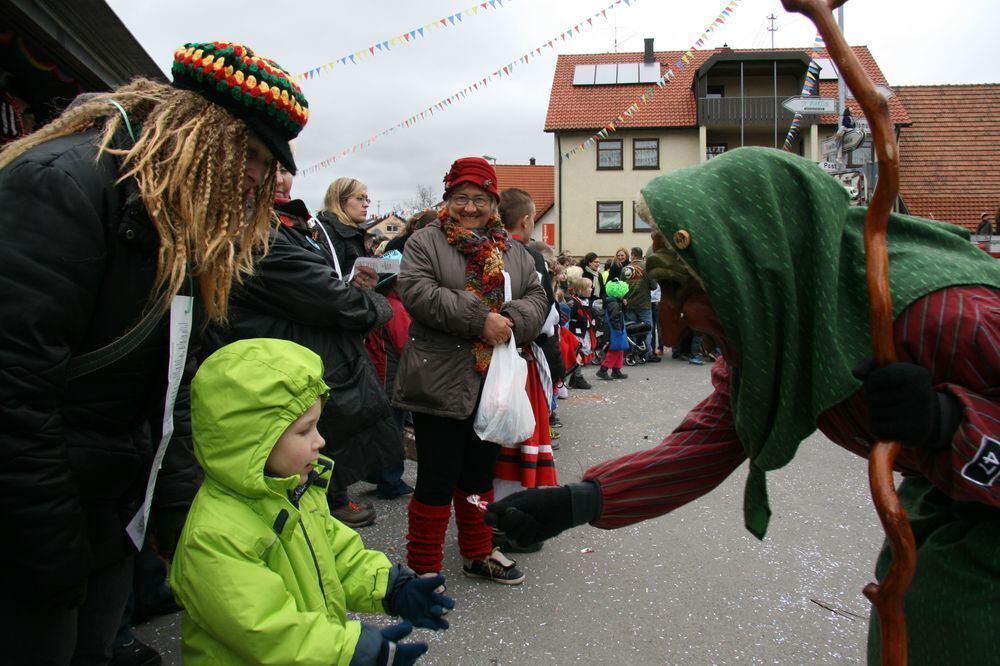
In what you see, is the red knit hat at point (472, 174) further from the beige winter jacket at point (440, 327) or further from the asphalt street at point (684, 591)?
the asphalt street at point (684, 591)

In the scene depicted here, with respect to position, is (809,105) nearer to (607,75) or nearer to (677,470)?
(677,470)

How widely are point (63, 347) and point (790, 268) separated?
134cm

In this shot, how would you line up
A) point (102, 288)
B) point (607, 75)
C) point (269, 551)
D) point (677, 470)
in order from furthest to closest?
point (607, 75) < point (677, 470) < point (269, 551) < point (102, 288)

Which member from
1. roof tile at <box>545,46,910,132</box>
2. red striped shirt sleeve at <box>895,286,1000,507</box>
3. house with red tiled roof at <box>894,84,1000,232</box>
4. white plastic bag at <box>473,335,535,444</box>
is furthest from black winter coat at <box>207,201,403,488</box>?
house with red tiled roof at <box>894,84,1000,232</box>

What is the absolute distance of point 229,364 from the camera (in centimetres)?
167

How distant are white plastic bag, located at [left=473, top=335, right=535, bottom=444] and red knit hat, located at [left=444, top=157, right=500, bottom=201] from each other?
2.40 feet

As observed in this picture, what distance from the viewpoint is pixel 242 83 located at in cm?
151

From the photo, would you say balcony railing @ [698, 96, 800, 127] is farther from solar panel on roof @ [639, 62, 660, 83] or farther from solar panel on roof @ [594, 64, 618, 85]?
solar panel on roof @ [594, 64, 618, 85]

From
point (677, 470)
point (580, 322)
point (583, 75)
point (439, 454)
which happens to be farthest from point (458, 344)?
point (583, 75)

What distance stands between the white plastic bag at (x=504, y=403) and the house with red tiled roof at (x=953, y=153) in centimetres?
2494

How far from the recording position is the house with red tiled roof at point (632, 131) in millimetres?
26547

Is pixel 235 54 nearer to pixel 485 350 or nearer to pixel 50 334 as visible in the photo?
pixel 50 334

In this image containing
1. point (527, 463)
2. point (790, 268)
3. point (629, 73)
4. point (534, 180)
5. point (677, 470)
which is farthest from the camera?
point (534, 180)

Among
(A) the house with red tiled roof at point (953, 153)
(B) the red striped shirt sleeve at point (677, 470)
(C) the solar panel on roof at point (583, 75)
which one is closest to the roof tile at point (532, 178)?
(C) the solar panel on roof at point (583, 75)
